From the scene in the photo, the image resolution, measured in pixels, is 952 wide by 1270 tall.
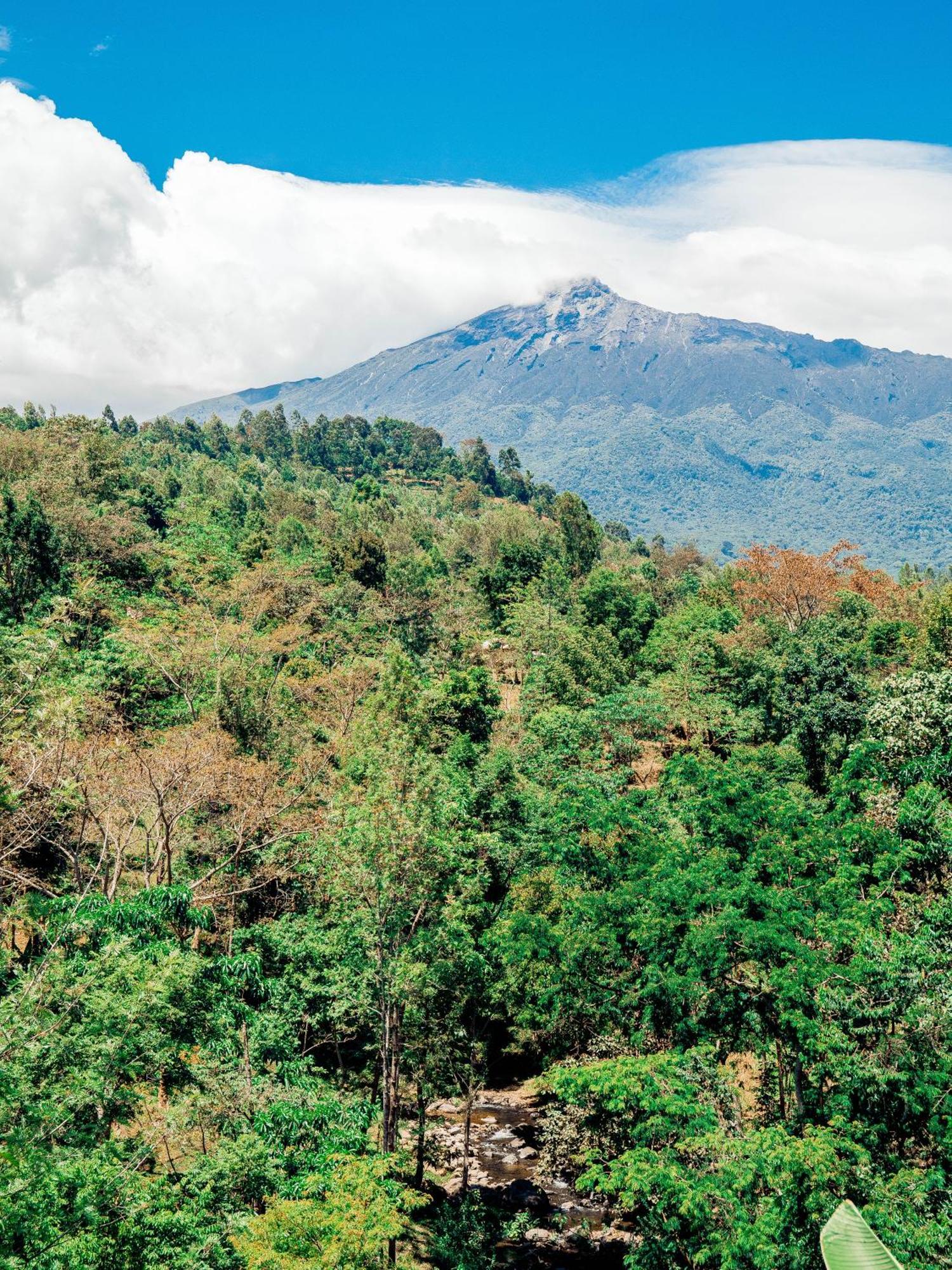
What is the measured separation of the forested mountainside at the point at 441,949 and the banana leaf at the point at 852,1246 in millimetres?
7236

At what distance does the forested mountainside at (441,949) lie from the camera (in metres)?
9.86

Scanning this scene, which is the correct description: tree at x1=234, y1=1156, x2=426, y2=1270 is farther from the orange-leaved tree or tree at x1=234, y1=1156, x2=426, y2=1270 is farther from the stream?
the orange-leaved tree

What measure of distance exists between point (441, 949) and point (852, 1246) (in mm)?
12989

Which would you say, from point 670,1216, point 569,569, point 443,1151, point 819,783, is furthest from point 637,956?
point 569,569

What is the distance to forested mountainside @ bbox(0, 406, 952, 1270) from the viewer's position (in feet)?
32.3

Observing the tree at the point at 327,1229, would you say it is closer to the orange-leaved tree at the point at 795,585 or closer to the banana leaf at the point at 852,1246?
the banana leaf at the point at 852,1246

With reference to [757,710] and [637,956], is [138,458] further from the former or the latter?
[637,956]

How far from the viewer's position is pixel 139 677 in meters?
27.2

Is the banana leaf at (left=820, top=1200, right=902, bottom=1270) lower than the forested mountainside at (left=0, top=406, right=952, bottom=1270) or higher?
higher

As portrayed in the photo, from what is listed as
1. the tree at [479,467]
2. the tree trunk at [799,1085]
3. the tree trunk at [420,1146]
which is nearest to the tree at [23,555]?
the tree trunk at [420,1146]

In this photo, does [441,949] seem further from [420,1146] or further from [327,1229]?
[327,1229]

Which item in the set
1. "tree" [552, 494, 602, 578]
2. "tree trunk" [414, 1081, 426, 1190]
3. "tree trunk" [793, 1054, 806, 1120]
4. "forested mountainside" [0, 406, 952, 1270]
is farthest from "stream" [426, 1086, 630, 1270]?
"tree" [552, 494, 602, 578]

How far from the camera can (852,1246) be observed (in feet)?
10.4

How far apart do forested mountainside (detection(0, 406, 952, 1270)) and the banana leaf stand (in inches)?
285
